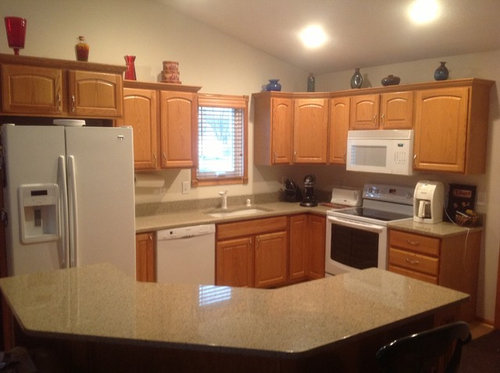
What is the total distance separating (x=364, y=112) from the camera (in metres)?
4.29

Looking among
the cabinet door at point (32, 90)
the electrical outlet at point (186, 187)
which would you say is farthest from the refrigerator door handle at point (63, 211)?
the electrical outlet at point (186, 187)

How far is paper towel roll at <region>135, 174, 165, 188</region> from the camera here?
159 inches

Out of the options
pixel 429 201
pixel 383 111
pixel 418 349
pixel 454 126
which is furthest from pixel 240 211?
pixel 418 349

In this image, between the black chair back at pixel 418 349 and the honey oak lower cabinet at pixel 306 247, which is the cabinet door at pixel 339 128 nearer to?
the honey oak lower cabinet at pixel 306 247

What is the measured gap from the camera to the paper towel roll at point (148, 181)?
404 centimetres

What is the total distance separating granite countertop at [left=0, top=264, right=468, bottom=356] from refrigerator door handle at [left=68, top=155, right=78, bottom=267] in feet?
2.99

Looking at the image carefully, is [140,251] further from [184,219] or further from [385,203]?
[385,203]

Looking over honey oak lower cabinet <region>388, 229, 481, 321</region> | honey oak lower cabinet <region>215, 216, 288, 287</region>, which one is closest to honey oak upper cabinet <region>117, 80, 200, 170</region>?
honey oak lower cabinet <region>215, 216, 288, 287</region>

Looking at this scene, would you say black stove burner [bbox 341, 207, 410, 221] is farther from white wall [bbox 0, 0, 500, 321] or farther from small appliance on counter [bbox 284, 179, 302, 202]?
small appliance on counter [bbox 284, 179, 302, 202]

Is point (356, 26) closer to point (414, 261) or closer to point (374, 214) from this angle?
point (374, 214)

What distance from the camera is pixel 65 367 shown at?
5.77 feet

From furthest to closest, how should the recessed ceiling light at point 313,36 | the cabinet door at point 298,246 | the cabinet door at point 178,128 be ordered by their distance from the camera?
1. the cabinet door at point 298,246
2. the recessed ceiling light at point 313,36
3. the cabinet door at point 178,128

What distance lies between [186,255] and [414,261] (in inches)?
75.5

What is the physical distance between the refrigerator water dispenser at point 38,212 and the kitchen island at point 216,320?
932 mm
